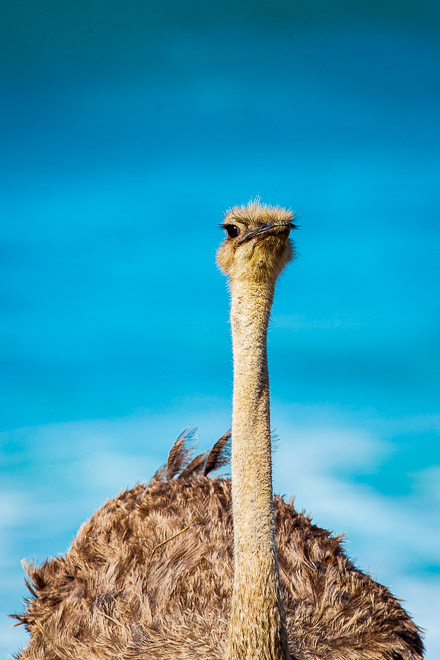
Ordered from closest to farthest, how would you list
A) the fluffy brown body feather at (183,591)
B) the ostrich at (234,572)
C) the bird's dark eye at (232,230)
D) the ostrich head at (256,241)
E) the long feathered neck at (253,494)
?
the long feathered neck at (253,494)
the ostrich at (234,572)
the ostrich head at (256,241)
the bird's dark eye at (232,230)
the fluffy brown body feather at (183,591)

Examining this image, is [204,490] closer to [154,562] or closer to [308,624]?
[154,562]

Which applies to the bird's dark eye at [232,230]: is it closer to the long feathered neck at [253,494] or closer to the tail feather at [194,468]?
the long feathered neck at [253,494]

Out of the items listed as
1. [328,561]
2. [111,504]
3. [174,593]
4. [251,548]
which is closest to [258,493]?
[251,548]

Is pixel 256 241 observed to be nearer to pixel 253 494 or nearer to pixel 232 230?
pixel 232 230

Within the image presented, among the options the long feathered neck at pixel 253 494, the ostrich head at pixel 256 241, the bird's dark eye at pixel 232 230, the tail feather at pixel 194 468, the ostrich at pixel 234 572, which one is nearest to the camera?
the long feathered neck at pixel 253 494

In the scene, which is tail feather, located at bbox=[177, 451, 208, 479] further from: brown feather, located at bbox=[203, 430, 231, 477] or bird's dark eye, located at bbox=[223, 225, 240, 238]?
bird's dark eye, located at bbox=[223, 225, 240, 238]

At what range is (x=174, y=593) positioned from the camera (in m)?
6.31

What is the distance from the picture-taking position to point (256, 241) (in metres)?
5.62

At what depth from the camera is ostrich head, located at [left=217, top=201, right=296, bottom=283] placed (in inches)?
221

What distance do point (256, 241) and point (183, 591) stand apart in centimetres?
233

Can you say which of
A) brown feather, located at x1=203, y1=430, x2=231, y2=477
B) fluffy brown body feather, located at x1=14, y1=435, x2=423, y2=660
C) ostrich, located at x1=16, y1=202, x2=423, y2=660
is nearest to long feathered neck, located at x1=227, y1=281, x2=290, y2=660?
ostrich, located at x1=16, y1=202, x2=423, y2=660

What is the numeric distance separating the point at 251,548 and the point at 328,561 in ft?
6.28

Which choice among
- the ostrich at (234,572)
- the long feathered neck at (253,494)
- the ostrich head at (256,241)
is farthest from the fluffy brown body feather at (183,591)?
the ostrich head at (256,241)

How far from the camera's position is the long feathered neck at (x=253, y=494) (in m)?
5.20
